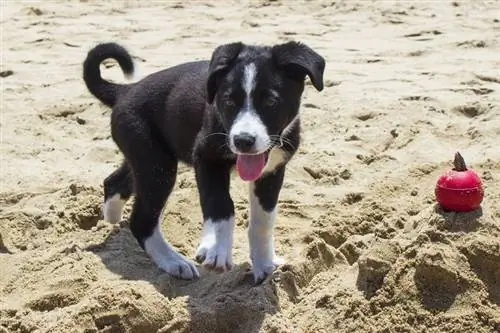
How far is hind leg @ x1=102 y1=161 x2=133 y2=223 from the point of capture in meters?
5.34

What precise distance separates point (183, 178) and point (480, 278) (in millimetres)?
2386

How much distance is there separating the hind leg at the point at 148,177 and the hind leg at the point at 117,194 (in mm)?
375

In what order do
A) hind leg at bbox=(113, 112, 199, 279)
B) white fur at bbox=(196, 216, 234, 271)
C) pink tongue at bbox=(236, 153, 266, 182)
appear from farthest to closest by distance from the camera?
1. hind leg at bbox=(113, 112, 199, 279)
2. pink tongue at bbox=(236, 153, 266, 182)
3. white fur at bbox=(196, 216, 234, 271)

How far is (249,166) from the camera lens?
14.2ft

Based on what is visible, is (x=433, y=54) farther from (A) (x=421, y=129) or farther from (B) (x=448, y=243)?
(B) (x=448, y=243)

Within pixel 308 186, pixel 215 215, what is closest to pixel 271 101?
pixel 215 215

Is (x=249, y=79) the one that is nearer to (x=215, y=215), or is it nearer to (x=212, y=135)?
(x=212, y=135)

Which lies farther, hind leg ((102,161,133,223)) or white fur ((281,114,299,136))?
hind leg ((102,161,133,223))

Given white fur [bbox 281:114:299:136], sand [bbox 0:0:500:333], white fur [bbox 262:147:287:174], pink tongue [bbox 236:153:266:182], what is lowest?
sand [bbox 0:0:500:333]

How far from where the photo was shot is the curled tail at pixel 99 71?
17.4ft

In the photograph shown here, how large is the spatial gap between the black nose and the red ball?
2.64ft

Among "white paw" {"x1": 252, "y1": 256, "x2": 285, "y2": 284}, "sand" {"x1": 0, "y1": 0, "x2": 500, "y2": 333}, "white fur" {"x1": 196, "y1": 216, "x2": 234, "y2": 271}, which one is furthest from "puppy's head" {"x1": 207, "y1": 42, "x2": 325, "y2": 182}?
"sand" {"x1": 0, "y1": 0, "x2": 500, "y2": 333}

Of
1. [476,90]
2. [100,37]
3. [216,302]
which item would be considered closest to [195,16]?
[100,37]

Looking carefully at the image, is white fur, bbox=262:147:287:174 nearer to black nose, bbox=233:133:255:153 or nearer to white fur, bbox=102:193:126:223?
black nose, bbox=233:133:255:153
